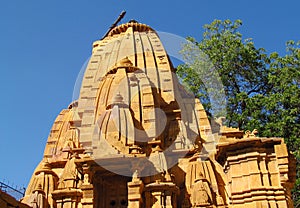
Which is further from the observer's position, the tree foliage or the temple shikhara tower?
the tree foliage

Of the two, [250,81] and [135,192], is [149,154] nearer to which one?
[135,192]

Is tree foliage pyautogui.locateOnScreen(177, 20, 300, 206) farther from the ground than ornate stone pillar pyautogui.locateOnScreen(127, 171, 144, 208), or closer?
farther from the ground

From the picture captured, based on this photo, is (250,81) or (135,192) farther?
(250,81)

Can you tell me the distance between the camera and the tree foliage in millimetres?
18203

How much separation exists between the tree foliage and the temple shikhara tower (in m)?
1.40

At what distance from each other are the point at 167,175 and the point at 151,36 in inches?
507

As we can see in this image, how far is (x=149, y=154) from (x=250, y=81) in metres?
7.93

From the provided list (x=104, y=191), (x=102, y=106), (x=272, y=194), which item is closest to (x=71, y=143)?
(x=102, y=106)

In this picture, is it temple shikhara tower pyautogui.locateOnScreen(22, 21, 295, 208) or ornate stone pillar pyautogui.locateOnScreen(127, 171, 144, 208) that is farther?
ornate stone pillar pyautogui.locateOnScreen(127, 171, 144, 208)

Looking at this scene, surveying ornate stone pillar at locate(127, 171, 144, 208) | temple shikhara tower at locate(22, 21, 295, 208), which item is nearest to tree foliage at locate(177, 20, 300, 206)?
temple shikhara tower at locate(22, 21, 295, 208)

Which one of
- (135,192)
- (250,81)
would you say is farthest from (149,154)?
(250,81)

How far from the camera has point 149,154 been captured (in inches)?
642

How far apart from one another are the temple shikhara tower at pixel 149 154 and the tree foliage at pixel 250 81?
4.60 feet

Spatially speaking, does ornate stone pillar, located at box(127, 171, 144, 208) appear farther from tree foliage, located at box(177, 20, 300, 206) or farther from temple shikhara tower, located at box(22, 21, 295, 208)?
tree foliage, located at box(177, 20, 300, 206)
